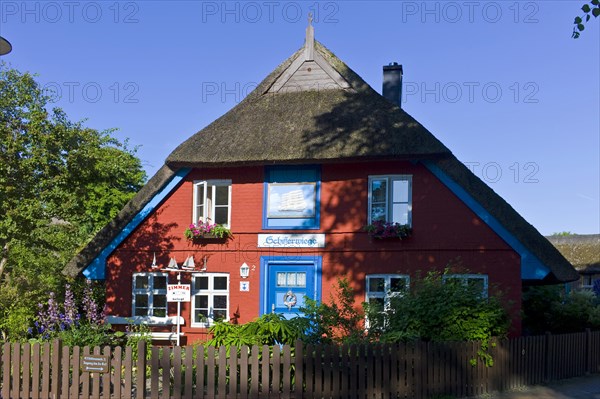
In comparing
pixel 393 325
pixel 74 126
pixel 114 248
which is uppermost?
pixel 74 126

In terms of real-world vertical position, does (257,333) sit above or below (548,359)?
above

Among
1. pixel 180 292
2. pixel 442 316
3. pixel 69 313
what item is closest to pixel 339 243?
pixel 180 292

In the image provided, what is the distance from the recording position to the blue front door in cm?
1784

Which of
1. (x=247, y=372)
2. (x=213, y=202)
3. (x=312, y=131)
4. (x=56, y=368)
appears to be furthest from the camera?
(x=213, y=202)

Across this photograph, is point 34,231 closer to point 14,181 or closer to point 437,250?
point 14,181

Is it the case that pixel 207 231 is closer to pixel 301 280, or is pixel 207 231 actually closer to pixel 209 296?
pixel 209 296

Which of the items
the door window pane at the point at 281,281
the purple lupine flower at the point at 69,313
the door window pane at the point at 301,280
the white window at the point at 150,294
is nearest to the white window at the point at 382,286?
the door window pane at the point at 301,280

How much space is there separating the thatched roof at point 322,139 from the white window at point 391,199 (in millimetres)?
915

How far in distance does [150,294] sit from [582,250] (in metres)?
34.2

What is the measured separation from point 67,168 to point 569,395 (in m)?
12.0

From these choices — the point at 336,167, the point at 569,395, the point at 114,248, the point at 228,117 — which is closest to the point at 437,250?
the point at 336,167

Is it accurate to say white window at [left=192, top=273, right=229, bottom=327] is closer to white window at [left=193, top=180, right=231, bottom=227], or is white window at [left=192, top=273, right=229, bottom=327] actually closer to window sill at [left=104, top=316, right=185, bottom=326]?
window sill at [left=104, top=316, right=185, bottom=326]

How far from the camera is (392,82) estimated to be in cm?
2138

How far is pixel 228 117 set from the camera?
19.4m
